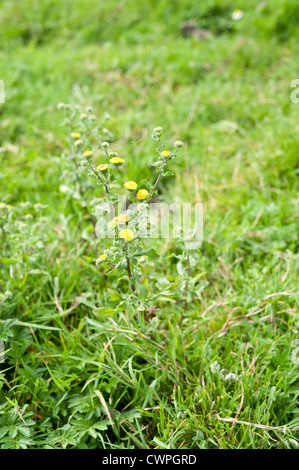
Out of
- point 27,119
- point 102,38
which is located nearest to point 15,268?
point 27,119

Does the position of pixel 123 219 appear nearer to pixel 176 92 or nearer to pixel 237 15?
pixel 176 92

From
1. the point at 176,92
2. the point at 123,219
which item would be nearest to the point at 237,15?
the point at 176,92

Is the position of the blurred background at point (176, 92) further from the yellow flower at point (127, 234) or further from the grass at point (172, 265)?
the yellow flower at point (127, 234)

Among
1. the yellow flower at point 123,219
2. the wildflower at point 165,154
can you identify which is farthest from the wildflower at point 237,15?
the yellow flower at point 123,219

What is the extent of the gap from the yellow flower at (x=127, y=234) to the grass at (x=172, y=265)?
361 millimetres

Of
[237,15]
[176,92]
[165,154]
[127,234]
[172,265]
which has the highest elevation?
[237,15]

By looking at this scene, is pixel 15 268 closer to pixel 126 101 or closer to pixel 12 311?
pixel 12 311

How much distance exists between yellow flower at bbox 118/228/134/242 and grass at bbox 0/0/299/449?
361mm

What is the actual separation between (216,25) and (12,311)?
3.99m

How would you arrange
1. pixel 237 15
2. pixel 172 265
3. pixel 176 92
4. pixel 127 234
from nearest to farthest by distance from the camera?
1. pixel 127 234
2. pixel 172 265
3. pixel 176 92
4. pixel 237 15

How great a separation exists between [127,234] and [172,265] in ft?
2.85

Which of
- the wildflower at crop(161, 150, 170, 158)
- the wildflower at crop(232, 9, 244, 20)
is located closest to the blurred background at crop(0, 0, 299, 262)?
the wildflower at crop(232, 9, 244, 20)

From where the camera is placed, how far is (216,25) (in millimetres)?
4566

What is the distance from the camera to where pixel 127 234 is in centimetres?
146
